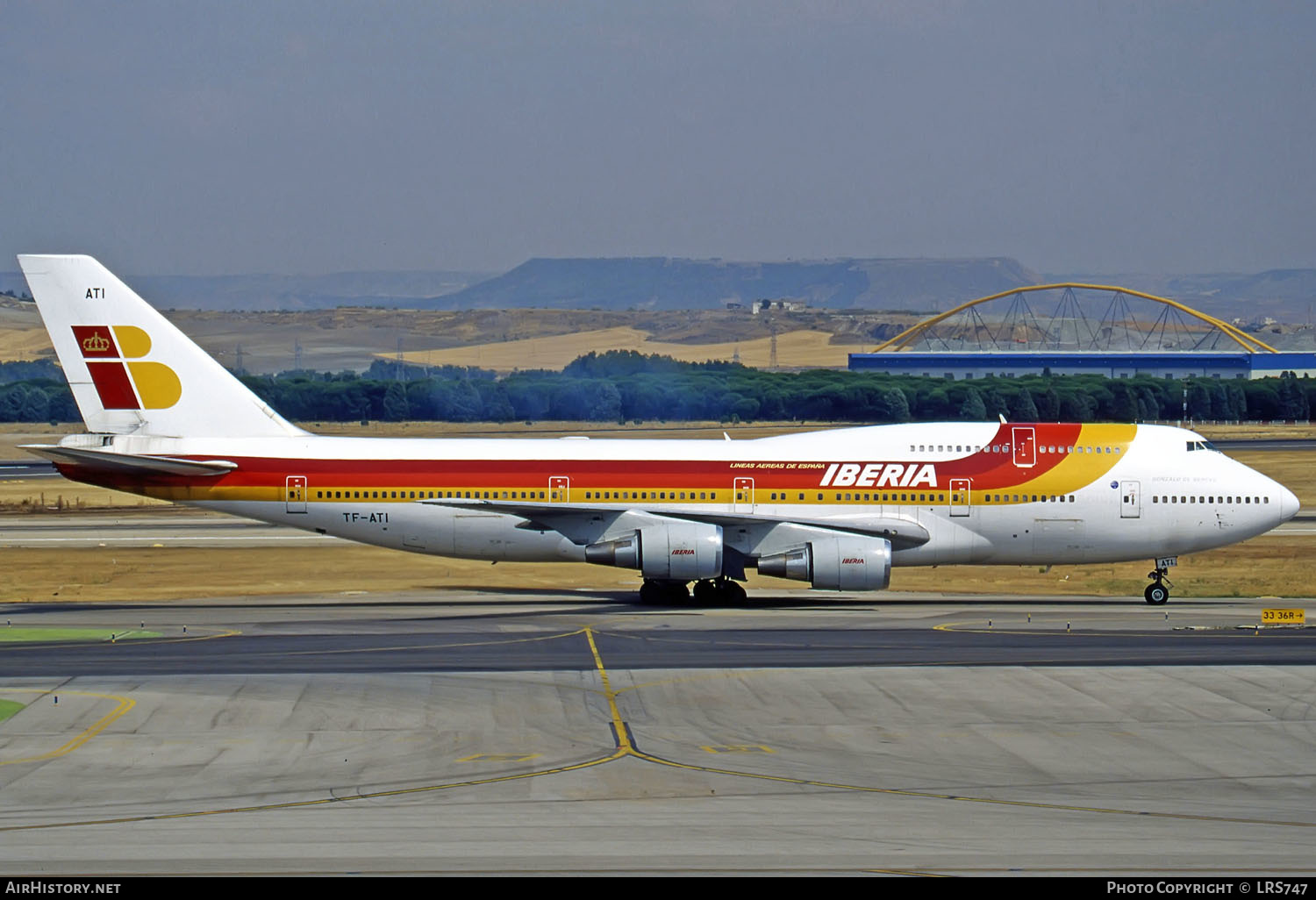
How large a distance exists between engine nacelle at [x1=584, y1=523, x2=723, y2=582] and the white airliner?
0.28 meters

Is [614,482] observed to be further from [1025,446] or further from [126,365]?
[126,365]

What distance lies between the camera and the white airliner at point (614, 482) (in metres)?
43.1

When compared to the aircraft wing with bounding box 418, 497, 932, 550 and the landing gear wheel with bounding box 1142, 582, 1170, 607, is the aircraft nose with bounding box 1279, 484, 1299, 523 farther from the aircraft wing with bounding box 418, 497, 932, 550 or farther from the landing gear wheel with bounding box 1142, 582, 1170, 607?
the aircraft wing with bounding box 418, 497, 932, 550

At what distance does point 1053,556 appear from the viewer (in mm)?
44344

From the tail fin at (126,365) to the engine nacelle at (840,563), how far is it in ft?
51.2

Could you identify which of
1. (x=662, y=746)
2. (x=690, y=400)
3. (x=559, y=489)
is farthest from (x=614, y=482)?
(x=690, y=400)

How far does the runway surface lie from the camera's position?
1753 cm

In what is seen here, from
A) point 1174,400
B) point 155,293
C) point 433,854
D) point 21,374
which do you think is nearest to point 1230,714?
point 433,854

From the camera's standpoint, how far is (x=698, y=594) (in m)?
44.3

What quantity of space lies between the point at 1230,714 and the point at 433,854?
15390 mm

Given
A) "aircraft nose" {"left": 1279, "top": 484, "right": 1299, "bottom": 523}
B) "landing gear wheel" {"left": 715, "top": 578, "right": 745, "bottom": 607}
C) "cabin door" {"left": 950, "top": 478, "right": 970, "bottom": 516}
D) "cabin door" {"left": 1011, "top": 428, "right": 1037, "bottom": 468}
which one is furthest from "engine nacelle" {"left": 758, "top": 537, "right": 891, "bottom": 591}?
"aircraft nose" {"left": 1279, "top": 484, "right": 1299, "bottom": 523}

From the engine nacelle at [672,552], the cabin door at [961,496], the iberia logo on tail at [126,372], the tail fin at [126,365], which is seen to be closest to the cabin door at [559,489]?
the engine nacelle at [672,552]

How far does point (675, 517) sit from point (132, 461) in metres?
15.0

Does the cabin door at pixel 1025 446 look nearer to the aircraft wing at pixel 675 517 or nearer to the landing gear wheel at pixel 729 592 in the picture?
the aircraft wing at pixel 675 517
